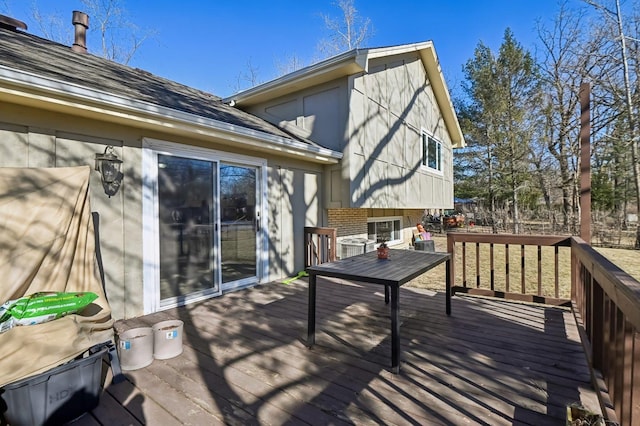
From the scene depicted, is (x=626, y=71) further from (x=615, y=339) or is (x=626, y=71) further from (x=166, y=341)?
(x=166, y=341)

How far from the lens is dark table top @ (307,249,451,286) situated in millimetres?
2715

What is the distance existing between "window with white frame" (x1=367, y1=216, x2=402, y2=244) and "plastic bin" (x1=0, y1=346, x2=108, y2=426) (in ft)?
25.5

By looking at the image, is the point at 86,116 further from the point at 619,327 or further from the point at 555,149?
the point at 555,149

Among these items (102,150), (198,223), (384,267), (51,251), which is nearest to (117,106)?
(102,150)

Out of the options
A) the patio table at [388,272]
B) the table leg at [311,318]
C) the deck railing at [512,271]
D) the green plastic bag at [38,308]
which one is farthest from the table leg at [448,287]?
the green plastic bag at [38,308]

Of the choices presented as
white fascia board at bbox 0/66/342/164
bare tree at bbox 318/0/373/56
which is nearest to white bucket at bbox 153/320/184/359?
white fascia board at bbox 0/66/342/164

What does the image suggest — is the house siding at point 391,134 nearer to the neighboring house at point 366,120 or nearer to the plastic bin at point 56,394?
the neighboring house at point 366,120

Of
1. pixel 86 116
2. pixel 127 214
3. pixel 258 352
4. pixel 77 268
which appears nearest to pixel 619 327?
pixel 258 352

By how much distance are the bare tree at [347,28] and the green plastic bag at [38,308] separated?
15885mm

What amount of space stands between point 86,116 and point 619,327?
4.64 metres

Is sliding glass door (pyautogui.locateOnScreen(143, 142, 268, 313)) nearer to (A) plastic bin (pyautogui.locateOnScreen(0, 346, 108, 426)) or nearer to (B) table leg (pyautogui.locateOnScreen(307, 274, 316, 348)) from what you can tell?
(A) plastic bin (pyautogui.locateOnScreen(0, 346, 108, 426))

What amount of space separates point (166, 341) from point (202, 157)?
2.52 metres

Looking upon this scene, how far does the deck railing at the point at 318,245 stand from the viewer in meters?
6.11

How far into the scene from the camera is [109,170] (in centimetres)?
352
